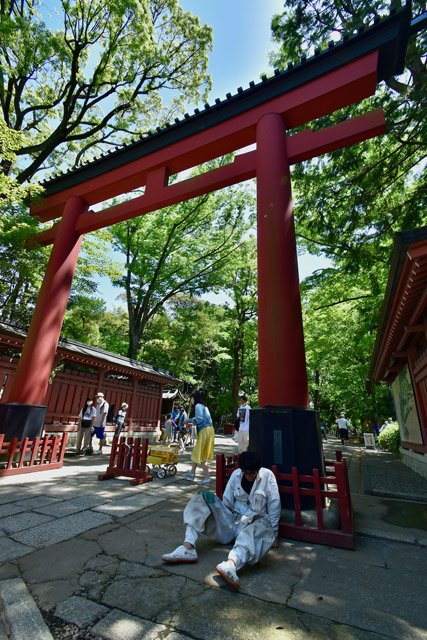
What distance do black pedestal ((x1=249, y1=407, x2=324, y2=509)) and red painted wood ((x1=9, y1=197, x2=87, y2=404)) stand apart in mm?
5279

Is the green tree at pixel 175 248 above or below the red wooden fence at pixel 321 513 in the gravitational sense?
above

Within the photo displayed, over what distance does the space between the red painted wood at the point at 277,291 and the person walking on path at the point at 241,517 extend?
48.6 inches

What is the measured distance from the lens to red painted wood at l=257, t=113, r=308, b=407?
4.01 meters

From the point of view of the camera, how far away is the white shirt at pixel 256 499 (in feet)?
8.85

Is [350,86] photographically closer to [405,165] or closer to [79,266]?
[405,165]

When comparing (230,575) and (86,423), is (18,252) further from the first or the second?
(230,575)

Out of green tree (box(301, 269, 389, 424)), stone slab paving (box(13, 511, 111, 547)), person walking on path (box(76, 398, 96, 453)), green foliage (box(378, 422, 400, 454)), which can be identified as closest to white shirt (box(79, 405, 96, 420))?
person walking on path (box(76, 398, 96, 453))

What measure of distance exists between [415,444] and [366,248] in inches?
209

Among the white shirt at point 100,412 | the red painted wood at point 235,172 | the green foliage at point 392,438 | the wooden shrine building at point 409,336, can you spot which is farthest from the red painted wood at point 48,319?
the green foliage at point 392,438

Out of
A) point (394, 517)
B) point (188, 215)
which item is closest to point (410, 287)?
point (394, 517)

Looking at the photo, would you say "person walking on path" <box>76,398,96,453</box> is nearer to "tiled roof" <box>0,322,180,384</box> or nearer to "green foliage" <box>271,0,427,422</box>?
"tiled roof" <box>0,322,180,384</box>

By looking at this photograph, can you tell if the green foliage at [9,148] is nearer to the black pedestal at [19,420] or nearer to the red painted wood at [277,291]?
the black pedestal at [19,420]

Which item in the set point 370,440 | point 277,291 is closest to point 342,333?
point 370,440

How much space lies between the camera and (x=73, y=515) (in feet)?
11.6
